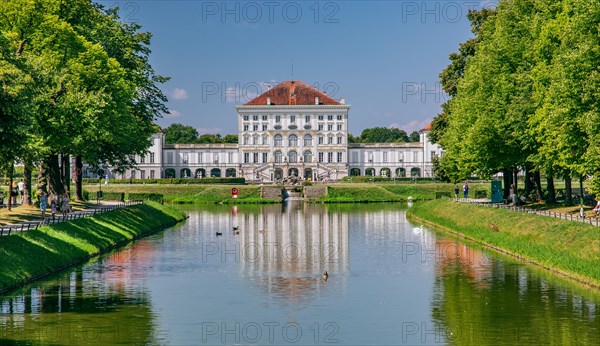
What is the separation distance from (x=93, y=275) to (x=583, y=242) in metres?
18.2

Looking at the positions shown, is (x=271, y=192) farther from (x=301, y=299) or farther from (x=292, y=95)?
(x=301, y=299)

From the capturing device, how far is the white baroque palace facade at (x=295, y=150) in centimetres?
14400

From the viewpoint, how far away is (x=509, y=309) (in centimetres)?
2589

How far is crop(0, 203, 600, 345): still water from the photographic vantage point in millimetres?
22781

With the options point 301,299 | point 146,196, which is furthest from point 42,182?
point 146,196

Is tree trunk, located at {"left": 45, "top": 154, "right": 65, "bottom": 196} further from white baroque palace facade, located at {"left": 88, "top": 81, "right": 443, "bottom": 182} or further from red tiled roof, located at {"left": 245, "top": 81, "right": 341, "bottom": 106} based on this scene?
red tiled roof, located at {"left": 245, "top": 81, "right": 341, "bottom": 106}

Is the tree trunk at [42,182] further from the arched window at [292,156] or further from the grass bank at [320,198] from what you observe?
the arched window at [292,156]

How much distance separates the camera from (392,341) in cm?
2222

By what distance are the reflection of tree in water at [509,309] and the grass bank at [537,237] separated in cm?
115

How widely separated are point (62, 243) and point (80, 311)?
11.5 metres

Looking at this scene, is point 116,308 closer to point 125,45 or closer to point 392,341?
point 392,341

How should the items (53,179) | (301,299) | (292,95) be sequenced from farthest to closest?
(292,95) → (53,179) → (301,299)

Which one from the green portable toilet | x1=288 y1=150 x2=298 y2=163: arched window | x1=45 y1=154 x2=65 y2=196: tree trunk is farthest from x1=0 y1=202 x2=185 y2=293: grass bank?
x1=288 y1=150 x2=298 y2=163: arched window

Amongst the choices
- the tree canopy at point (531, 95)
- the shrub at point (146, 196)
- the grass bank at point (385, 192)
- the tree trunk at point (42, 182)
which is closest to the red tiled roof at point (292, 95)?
the grass bank at point (385, 192)
